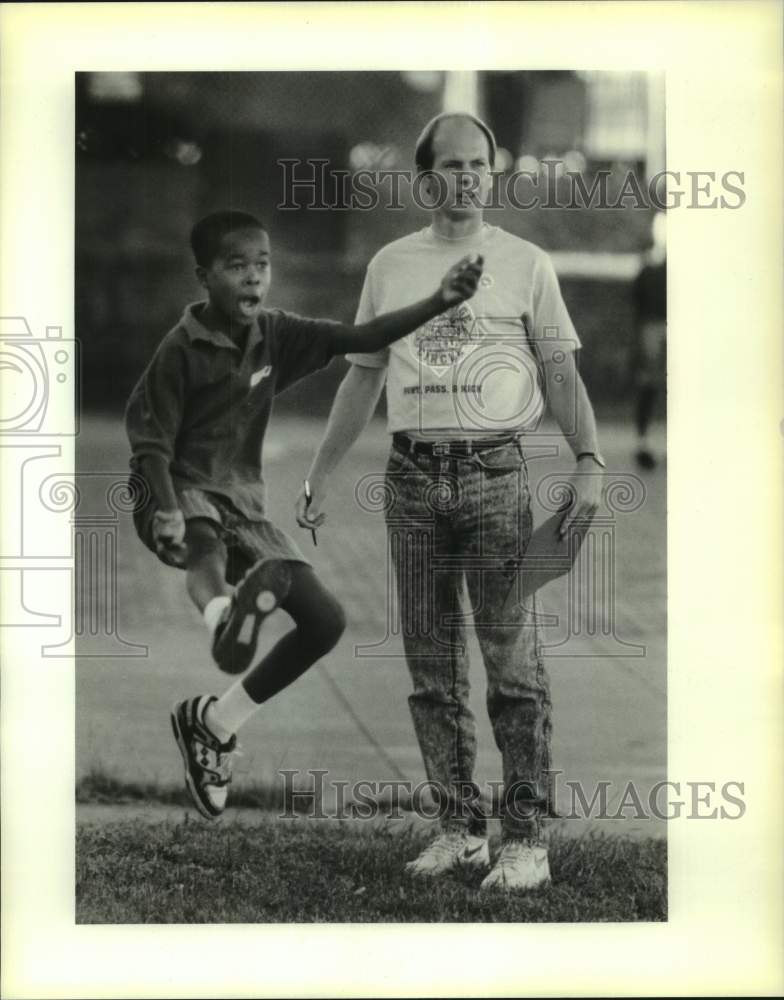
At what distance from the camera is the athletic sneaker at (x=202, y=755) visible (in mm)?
5629

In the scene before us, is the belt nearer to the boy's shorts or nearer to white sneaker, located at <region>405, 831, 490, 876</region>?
the boy's shorts

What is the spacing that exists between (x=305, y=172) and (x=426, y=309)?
688mm

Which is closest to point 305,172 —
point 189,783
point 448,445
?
point 448,445

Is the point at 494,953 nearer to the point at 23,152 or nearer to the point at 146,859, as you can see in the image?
the point at 146,859

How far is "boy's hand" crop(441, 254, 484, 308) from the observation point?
555 cm

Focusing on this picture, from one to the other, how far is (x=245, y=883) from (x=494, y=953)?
99cm

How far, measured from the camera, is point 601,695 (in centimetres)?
567

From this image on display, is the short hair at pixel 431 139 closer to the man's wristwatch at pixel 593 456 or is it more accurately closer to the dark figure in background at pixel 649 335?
the dark figure in background at pixel 649 335

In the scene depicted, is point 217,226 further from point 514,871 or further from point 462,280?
point 514,871

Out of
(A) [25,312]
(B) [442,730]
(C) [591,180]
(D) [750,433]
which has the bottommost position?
(B) [442,730]

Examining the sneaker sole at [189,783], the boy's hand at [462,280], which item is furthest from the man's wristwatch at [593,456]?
the sneaker sole at [189,783]

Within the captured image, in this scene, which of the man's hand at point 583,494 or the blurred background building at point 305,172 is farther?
the man's hand at point 583,494

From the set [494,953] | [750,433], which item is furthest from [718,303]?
[494,953]

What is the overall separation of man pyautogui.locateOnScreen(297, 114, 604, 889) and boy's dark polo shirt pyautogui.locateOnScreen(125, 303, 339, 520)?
0.24 meters
